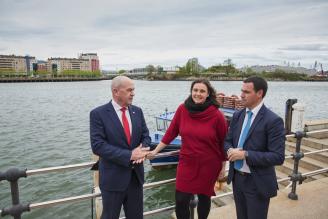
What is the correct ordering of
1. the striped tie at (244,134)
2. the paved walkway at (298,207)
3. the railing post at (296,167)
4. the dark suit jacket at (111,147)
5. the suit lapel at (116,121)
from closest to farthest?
1. the dark suit jacket at (111,147)
2. the suit lapel at (116,121)
3. the striped tie at (244,134)
4. the paved walkway at (298,207)
5. the railing post at (296,167)

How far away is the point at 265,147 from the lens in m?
2.97

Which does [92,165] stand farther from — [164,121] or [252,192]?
[164,121]

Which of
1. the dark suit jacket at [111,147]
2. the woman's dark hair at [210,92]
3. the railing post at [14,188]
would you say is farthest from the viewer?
the woman's dark hair at [210,92]

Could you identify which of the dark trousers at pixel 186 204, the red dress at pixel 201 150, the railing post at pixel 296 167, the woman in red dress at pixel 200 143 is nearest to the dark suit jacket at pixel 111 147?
the woman in red dress at pixel 200 143

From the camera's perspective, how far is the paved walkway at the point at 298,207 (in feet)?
14.1

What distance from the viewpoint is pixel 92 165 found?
3.20 m

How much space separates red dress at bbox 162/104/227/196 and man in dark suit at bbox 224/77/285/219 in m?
0.15

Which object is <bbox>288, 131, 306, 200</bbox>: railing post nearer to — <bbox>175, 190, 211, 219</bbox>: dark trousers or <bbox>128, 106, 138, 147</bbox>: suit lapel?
<bbox>175, 190, 211, 219</bbox>: dark trousers

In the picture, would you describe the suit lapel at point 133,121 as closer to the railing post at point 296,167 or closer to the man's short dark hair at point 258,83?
the man's short dark hair at point 258,83

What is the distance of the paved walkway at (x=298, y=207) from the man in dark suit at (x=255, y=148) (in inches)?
52.5

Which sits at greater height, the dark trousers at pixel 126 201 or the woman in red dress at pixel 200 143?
the woman in red dress at pixel 200 143

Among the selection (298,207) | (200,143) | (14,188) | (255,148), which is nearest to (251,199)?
(255,148)

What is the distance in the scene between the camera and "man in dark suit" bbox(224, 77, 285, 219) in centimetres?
287

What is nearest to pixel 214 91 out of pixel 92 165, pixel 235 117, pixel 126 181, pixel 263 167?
pixel 235 117
